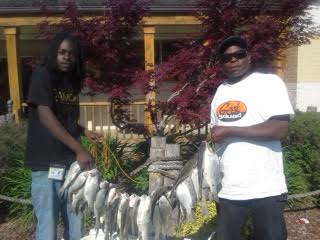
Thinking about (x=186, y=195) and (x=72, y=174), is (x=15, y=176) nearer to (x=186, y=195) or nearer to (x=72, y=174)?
(x=72, y=174)

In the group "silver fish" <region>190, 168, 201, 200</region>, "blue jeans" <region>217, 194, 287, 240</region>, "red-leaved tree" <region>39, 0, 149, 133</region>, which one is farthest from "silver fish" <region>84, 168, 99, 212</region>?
"red-leaved tree" <region>39, 0, 149, 133</region>

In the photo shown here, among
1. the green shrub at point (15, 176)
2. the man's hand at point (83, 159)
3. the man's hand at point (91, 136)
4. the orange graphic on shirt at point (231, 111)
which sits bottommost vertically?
the green shrub at point (15, 176)

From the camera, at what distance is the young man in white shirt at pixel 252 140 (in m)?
2.97

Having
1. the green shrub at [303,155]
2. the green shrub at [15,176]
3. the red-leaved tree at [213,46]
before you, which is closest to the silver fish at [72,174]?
the red-leaved tree at [213,46]

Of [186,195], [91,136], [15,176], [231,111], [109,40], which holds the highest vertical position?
[109,40]

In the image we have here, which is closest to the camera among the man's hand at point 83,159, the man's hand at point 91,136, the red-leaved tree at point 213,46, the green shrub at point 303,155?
the man's hand at point 83,159

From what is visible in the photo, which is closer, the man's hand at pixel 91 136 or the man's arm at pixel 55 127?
the man's arm at pixel 55 127

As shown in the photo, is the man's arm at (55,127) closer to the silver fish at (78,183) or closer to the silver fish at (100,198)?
the silver fish at (78,183)

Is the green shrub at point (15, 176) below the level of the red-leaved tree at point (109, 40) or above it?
→ below

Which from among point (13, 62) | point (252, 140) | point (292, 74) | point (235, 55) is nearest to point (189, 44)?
point (235, 55)

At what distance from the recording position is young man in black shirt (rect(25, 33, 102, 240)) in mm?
3027

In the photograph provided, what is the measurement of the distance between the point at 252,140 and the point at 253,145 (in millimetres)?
36

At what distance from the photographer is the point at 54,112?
3131 millimetres

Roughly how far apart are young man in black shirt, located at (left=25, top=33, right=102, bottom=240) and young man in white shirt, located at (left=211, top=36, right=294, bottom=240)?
3.12ft
